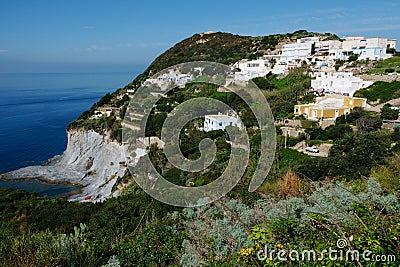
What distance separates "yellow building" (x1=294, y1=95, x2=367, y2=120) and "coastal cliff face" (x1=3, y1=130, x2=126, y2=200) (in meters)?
10.4

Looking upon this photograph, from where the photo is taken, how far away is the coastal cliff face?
1812 cm

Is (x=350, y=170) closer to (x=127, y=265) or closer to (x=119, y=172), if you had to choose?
(x=127, y=265)

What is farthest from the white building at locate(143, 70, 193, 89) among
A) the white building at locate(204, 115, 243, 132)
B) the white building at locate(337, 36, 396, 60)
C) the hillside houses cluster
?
the white building at locate(337, 36, 396, 60)

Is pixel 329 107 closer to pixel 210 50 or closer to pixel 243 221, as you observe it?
pixel 243 221

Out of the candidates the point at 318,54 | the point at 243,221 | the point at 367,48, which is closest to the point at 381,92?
the point at 367,48

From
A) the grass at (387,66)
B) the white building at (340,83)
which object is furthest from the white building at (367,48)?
the white building at (340,83)

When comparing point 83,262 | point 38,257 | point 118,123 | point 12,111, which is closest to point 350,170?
point 83,262

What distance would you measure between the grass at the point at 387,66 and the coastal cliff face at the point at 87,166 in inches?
675

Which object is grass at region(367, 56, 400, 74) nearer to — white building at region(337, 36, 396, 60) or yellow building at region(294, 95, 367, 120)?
white building at region(337, 36, 396, 60)

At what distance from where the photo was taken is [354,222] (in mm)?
2227

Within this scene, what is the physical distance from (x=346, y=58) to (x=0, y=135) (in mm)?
37564

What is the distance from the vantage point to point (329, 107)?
15.6 meters

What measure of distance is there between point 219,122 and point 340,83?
863 cm

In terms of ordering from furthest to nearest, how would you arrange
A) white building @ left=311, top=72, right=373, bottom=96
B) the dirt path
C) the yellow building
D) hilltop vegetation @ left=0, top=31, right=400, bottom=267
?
white building @ left=311, top=72, right=373, bottom=96, the yellow building, the dirt path, hilltop vegetation @ left=0, top=31, right=400, bottom=267
